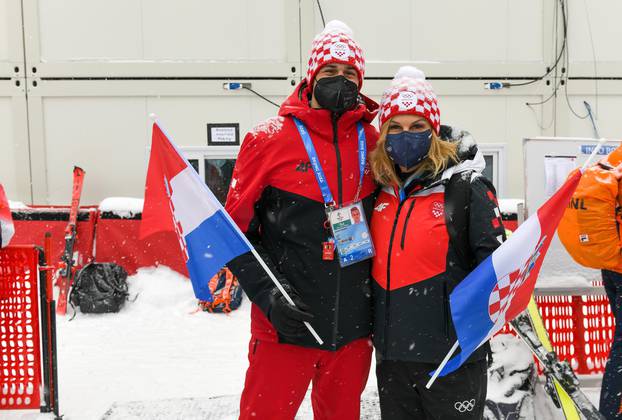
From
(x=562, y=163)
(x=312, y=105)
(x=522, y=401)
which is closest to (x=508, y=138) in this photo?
(x=562, y=163)

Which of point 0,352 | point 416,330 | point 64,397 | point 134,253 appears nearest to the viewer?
point 416,330

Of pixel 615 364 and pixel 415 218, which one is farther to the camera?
pixel 615 364

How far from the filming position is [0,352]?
4.44 metres

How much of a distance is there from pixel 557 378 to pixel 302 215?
2037 mm

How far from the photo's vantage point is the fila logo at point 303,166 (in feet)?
8.41

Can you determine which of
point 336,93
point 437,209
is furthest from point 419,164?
point 336,93

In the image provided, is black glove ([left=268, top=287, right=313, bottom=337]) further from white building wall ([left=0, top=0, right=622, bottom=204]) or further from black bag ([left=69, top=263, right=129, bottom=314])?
white building wall ([left=0, top=0, right=622, bottom=204])

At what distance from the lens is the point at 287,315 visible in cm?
A: 239

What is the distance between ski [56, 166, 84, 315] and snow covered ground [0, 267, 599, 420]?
1.22 ft

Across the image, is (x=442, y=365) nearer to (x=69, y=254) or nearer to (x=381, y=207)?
(x=381, y=207)

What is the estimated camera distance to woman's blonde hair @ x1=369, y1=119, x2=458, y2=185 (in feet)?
A: 8.18

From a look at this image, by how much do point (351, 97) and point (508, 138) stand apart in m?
6.97

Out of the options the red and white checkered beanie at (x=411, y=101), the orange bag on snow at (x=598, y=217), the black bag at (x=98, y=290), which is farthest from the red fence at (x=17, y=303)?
the orange bag on snow at (x=598, y=217)

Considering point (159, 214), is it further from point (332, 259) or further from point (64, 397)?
Answer: point (64, 397)
